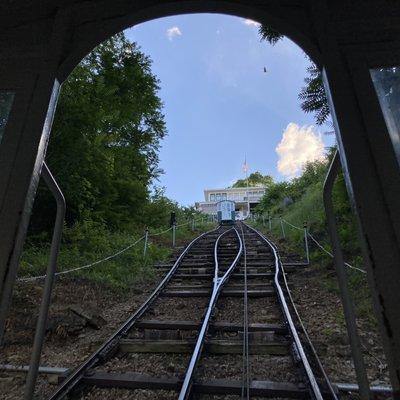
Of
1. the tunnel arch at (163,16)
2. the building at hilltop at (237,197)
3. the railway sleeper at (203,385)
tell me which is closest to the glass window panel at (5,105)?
the tunnel arch at (163,16)

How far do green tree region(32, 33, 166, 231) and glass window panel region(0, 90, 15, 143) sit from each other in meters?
7.51

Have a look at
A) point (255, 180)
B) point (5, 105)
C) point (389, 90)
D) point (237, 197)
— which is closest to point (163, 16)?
point (5, 105)

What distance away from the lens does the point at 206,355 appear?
14.4ft

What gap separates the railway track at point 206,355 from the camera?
3.46m

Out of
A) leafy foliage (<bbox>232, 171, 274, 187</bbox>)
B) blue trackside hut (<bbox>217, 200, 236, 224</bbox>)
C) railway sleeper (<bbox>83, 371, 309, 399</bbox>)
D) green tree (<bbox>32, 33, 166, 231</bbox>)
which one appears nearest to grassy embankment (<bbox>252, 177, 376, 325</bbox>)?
railway sleeper (<bbox>83, 371, 309, 399</bbox>)

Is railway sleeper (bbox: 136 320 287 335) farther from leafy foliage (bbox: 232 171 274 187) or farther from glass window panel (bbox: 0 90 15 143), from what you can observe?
leafy foliage (bbox: 232 171 274 187)

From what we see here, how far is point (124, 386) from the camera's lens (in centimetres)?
360

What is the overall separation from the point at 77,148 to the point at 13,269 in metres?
8.19

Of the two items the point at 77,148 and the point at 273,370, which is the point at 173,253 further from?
the point at 273,370

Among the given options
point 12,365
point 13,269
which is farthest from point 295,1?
point 12,365

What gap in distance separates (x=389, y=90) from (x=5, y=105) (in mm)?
1887

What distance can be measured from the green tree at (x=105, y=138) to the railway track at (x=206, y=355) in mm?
4434

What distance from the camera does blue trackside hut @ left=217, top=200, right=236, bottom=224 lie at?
3183cm

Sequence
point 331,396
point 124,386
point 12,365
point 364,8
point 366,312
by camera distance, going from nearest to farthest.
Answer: point 364,8 < point 331,396 < point 124,386 < point 12,365 < point 366,312
